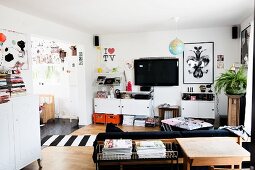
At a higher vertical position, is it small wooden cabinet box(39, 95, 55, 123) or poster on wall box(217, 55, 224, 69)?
poster on wall box(217, 55, 224, 69)

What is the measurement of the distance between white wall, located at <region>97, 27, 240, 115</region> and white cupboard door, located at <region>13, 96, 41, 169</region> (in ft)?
10.3

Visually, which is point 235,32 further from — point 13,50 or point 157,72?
point 13,50

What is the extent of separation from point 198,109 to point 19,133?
12.5ft

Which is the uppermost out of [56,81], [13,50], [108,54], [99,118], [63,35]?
[63,35]

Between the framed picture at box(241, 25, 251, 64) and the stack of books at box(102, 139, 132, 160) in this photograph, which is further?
the framed picture at box(241, 25, 251, 64)

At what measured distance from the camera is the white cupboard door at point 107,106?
5711mm

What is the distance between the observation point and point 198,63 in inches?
214

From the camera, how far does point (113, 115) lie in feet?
18.9

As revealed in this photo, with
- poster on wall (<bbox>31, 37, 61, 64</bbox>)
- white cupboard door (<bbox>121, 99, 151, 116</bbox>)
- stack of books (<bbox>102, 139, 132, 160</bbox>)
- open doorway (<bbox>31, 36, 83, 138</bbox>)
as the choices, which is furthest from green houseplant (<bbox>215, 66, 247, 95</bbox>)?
poster on wall (<bbox>31, 37, 61, 64</bbox>)

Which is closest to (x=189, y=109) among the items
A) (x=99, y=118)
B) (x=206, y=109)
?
(x=206, y=109)

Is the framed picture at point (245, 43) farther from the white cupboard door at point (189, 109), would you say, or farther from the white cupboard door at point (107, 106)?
the white cupboard door at point (107, 106)

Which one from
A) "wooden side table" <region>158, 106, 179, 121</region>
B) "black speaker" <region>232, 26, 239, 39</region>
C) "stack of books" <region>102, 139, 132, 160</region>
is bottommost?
"wooden side table" <region>158, 106, 179, 121</region>

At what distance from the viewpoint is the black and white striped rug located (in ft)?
14.2

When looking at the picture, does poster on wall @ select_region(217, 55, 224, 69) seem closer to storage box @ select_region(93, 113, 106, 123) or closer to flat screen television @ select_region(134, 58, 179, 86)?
flat screen television @ select_region(134, 58, 179, 86)
